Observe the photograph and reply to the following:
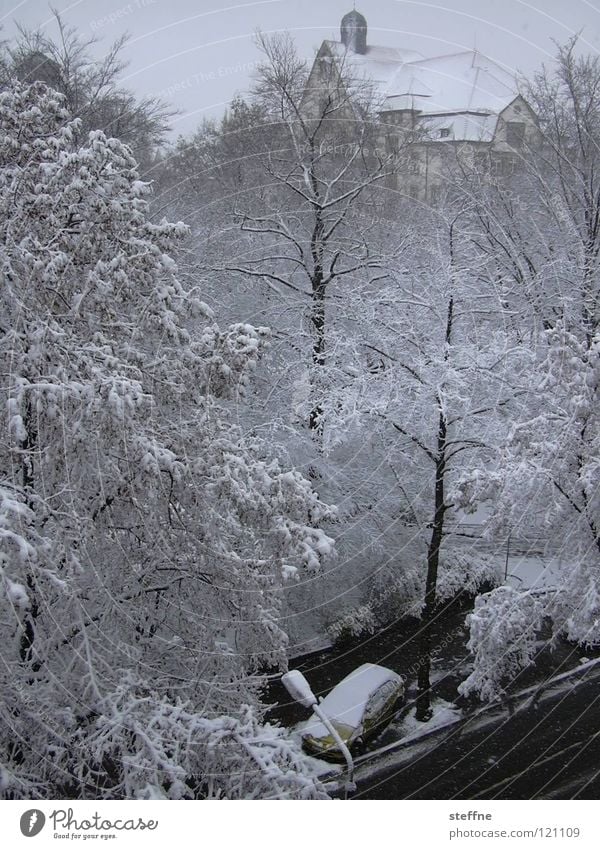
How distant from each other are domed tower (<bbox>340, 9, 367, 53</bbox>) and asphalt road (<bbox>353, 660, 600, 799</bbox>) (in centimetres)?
880

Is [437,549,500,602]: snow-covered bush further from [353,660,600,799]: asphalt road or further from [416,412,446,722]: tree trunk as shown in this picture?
[353,660,600,799]: asphalt road

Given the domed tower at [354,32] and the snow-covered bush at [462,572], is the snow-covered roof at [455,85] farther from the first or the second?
the snow-covered bush at [462,572]

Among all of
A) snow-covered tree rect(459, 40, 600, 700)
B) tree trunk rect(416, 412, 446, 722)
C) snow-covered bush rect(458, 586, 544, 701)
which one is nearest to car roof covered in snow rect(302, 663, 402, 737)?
tree trunk rect(416, 412, 446, 722)

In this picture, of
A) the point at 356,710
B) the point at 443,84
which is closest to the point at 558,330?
the point at 356,710

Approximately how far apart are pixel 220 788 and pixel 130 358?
3.03 metres

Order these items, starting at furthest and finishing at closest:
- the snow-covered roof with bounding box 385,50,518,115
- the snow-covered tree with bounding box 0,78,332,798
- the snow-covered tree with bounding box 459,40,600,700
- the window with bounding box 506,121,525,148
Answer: the window with bounding box 506,121,525,148, the snow-covered roof with bounding box 385,50,518,115, the snow-covered tree with bounding box 459,40,600,700, the snow-covered tree with bounding box 0,78,332,798

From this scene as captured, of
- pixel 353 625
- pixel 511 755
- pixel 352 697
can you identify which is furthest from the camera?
pixel 353 625

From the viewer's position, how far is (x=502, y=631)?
7289 mm

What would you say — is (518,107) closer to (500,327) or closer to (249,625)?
(500,327)

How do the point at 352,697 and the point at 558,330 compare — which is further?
the point at 352,697
